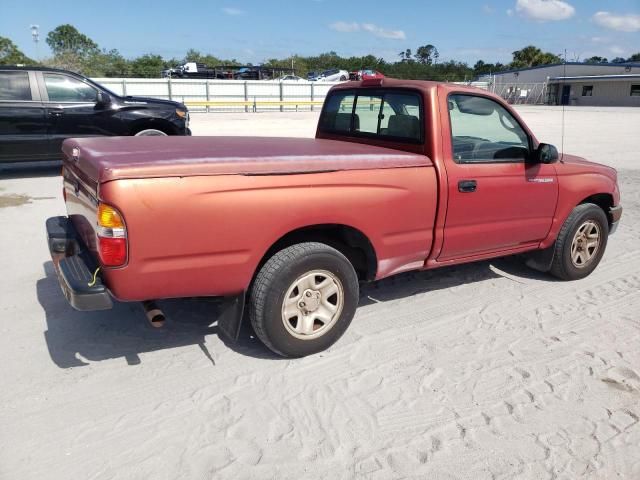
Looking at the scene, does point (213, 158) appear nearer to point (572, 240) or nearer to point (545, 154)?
point (545, 154)

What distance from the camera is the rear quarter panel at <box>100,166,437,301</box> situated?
116 inches

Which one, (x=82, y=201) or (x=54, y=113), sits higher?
(x=54, y=113)

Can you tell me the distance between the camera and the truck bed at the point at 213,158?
2955 millimetres

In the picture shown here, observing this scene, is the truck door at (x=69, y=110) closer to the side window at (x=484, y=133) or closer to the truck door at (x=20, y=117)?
the truck door at (x=20, y=117)

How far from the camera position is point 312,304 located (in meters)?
3.62

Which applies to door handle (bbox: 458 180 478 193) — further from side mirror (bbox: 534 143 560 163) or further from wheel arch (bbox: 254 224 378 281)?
wheel arch (bbox: 254 224 378 281)

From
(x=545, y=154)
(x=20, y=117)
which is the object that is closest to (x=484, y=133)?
(x=545, y=154)

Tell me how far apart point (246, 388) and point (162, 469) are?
2.61ft

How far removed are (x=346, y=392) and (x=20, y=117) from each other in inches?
323

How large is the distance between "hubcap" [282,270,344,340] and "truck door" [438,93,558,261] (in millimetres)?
1057

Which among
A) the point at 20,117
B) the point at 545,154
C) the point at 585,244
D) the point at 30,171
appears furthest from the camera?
the point at 30,171

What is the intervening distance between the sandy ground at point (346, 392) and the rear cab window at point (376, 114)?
143 cm

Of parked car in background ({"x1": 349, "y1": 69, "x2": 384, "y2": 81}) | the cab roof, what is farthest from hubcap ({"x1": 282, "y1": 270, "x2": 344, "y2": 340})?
parked car in background ({"x1": 349, "y1": 69, "x2": 384, "y2": 81})

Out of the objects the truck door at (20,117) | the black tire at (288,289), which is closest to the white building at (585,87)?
the truck door at (20,117)
